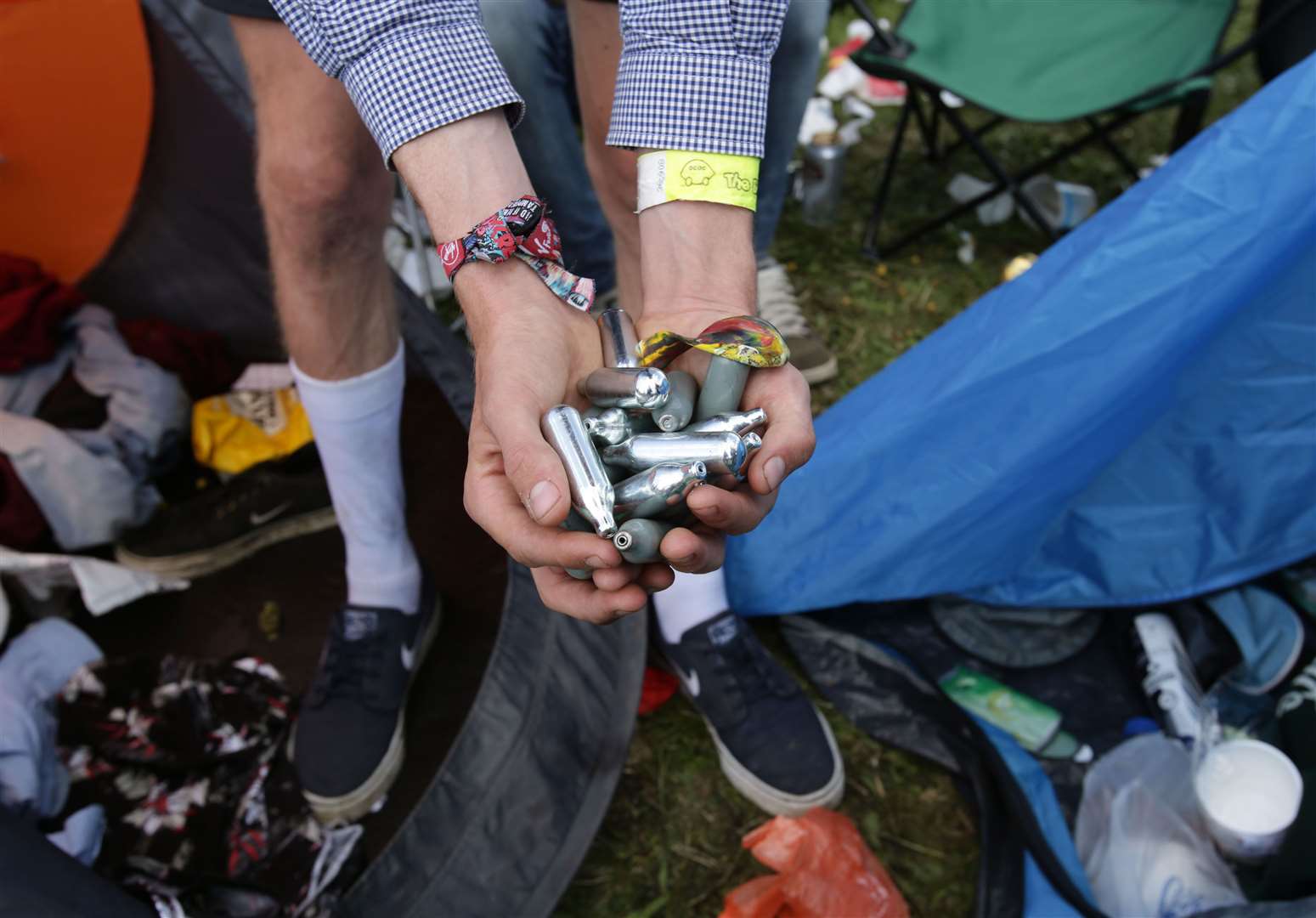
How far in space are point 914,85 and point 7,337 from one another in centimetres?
229

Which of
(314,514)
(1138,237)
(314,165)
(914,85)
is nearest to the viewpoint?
(314,165)

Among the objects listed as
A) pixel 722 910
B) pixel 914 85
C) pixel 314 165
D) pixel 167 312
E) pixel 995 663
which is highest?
pixel 314 165

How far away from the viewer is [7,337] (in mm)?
1964

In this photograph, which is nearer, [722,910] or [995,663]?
[722,910]

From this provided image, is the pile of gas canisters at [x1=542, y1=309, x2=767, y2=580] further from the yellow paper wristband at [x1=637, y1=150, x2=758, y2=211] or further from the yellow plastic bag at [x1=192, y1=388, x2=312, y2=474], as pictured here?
the yellow plastic bag at [x1=192, y1=388, x2=312, y2=474]

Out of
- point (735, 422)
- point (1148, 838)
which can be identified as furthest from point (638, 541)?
point (1148, 838)

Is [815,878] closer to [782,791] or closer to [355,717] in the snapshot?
[782,791]

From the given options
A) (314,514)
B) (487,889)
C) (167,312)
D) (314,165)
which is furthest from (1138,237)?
(167,312)

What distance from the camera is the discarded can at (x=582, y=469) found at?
904mm

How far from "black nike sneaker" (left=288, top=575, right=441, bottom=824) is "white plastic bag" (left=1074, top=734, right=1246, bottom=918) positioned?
1.18 meters

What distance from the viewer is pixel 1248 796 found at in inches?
54.9

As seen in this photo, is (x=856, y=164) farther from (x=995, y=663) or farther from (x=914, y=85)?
(x=995, y=663)

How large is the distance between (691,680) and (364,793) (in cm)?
60

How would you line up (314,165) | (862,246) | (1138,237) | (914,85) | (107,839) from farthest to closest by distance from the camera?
1. (862,246)
2. (914,85)
3. (107,839)
4. (1138,237)
5. (314,165)
